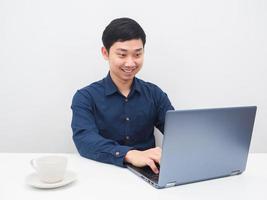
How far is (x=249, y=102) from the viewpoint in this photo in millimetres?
2025

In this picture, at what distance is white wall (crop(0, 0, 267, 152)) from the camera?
6.05 ft

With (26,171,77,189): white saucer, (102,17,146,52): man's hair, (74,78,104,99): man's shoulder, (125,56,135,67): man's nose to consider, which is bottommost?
(26,171,77,189): white saucer

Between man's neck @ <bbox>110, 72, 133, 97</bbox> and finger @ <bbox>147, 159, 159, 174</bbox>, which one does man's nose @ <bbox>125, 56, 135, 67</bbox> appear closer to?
man's neck @ <bbox>110, 72, 133, 97</bbox>

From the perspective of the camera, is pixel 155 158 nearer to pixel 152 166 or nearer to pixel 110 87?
pixel 152 166

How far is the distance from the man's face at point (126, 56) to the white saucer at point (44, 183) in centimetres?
65

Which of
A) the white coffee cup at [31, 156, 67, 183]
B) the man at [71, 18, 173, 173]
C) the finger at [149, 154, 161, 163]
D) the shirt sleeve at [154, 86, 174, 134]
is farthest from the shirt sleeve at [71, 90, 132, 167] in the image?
the shirt sleeve at [154, 86, 174, 134]

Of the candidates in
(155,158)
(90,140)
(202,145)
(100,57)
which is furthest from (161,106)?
(202,145)

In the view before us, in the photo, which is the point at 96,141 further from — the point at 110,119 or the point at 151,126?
the point at 151,126

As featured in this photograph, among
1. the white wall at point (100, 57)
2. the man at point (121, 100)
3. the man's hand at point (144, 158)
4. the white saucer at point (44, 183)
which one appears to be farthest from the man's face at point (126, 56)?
the white saucer at point (44, 183)

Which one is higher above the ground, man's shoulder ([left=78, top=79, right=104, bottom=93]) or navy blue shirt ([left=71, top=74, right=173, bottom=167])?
man's shoulder ([left=78, top=79, right=104, bottom=93])

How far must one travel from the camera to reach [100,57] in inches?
74.5

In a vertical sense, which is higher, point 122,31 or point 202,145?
point 122,31

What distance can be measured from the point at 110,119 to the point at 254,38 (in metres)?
0.98

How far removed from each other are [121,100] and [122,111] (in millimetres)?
54
